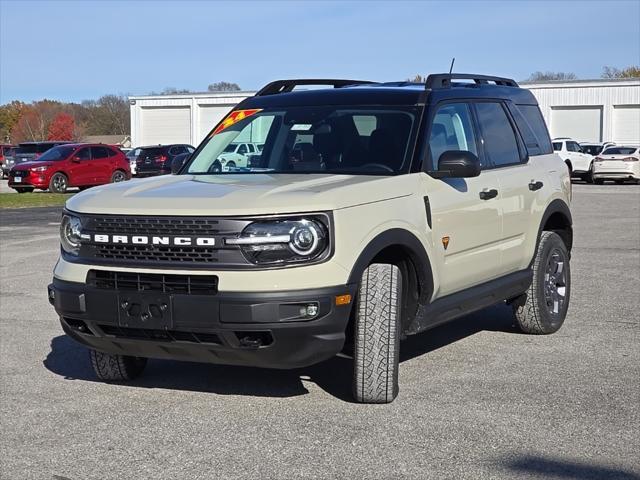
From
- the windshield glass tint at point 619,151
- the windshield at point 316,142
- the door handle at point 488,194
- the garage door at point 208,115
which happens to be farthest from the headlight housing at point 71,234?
the garage door at point 208,115

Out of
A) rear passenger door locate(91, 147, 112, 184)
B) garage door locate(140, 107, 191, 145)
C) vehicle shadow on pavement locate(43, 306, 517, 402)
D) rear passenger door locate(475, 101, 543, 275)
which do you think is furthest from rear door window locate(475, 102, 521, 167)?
garage door locate(140, 107, 191, 145)

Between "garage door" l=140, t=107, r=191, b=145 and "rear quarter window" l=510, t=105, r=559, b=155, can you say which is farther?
"garage door" l=140, t=107, r=191, b=145

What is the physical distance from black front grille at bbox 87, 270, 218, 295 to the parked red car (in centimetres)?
2720

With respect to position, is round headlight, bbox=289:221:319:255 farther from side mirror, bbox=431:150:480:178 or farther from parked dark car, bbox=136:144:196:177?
parked dark car, bbox=136:144:196:177

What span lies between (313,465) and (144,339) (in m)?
1.36

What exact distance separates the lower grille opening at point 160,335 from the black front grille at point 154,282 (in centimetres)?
23

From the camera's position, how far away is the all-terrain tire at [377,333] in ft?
18.4

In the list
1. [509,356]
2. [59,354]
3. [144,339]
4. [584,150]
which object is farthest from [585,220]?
[584,150]

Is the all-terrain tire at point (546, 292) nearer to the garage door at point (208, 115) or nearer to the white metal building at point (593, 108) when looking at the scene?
the white metal building at point (593, 108)

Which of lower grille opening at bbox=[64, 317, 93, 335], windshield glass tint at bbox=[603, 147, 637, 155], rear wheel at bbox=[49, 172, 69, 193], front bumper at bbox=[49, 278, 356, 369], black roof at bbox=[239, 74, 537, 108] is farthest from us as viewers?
windshield glass tint at bbox=[603, 147, 637, 155]

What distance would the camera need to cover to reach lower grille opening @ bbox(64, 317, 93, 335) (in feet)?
18.9

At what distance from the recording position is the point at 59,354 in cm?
742

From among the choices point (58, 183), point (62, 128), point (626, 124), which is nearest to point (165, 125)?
point (626, 124)

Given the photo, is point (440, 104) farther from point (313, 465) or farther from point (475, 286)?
point (313, 465)
